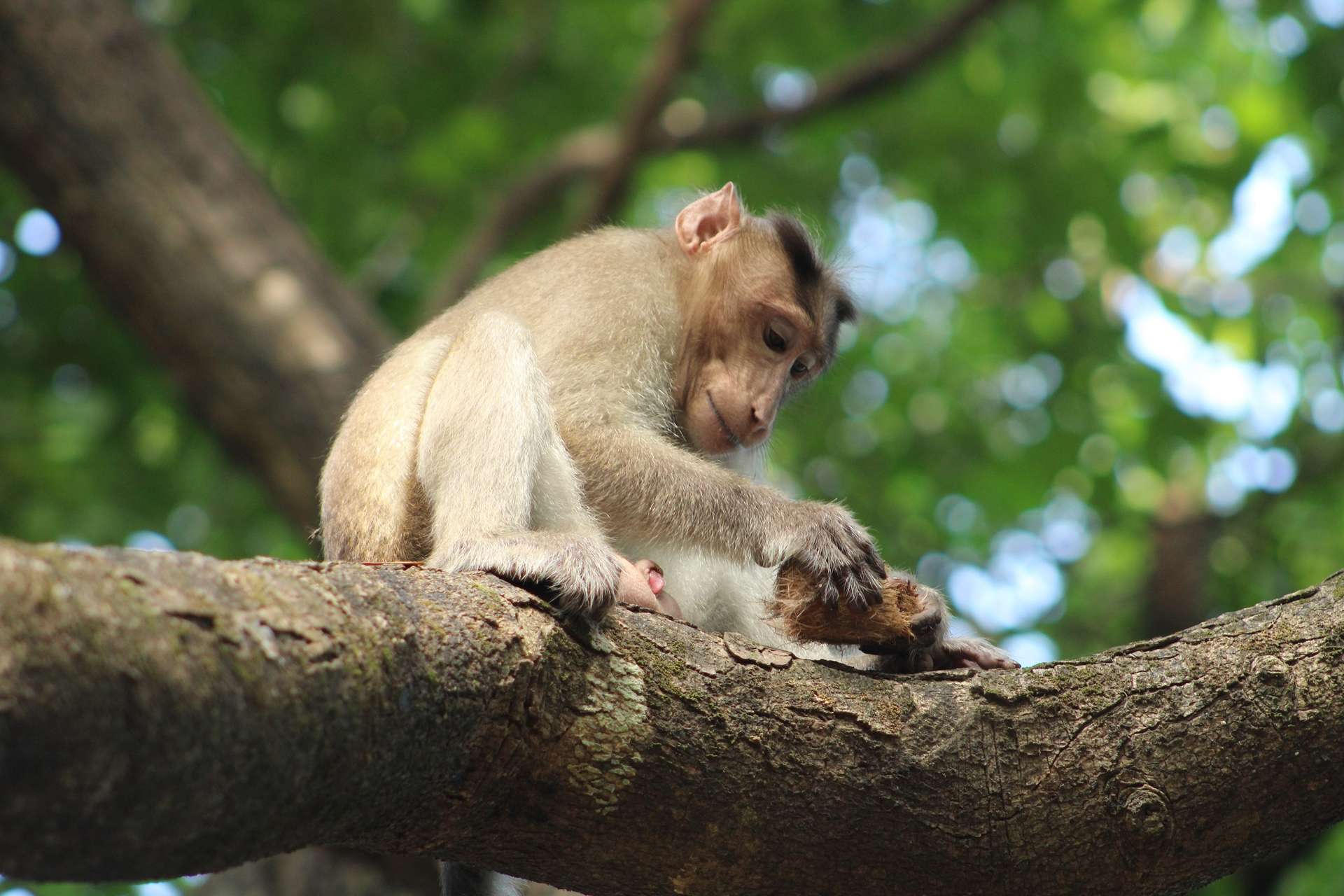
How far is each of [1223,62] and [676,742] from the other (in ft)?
35.7

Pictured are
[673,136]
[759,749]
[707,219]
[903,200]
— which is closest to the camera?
[759,749]

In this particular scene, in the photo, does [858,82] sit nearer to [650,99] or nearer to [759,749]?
[650,99]

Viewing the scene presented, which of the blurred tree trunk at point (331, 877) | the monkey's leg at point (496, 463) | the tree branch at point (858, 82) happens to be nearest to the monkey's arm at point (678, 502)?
the monkey's leg at point (496, 463)

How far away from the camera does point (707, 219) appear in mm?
6484

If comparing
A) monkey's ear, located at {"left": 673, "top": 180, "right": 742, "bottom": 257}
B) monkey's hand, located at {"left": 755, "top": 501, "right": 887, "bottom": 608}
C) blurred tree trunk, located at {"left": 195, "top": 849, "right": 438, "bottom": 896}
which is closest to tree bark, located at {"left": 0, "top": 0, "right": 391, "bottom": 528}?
blurred tree trunk, located at {"left": 195, "top": 849, "right": 438, "bottom": 896}

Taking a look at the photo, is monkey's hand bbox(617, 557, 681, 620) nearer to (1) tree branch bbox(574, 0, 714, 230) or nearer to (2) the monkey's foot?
(2) the monkey's foot

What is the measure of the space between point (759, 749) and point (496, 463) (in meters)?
1.53

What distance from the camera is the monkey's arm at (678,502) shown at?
16.7 feet

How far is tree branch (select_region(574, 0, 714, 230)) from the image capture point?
8.76 metres

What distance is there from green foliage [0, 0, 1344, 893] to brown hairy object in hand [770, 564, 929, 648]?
469 centimetres

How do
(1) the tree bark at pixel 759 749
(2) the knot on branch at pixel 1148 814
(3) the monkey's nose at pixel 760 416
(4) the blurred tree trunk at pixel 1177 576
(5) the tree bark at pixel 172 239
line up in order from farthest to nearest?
(4) the blurred tree trunk at pixel 1177 576
(5) the tree bark at pixel 172 239
(3) the monkey's nose at pixel 760 416
(2) the knot on branch at pixel 1148 814
(1) the tree bark at pixel 759 749

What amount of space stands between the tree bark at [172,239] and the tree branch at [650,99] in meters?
2.20

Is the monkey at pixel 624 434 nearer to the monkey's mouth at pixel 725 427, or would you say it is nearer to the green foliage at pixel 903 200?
the monkey's mouth at pixel 725 427

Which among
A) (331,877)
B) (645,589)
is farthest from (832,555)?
(331,877)
